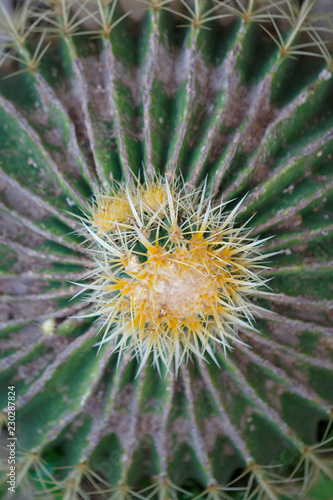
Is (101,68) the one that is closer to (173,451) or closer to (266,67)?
(266,67)

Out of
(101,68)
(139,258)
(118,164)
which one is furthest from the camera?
(101,68)


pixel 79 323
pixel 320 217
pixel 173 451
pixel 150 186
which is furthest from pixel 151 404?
pixel 320 217

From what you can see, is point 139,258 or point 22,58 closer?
point 139,258

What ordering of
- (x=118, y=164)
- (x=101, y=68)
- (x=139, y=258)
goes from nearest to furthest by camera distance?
(x=139, y=258), (x=118, y=164), (x=101, y=68)

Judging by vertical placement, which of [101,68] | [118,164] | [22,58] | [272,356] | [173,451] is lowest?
[173,451]

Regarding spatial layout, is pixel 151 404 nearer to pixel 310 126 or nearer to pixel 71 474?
pixel 71 474

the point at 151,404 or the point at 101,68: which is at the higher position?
the point at 101,68

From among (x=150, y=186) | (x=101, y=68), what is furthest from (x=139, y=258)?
(x=101, y=68)
